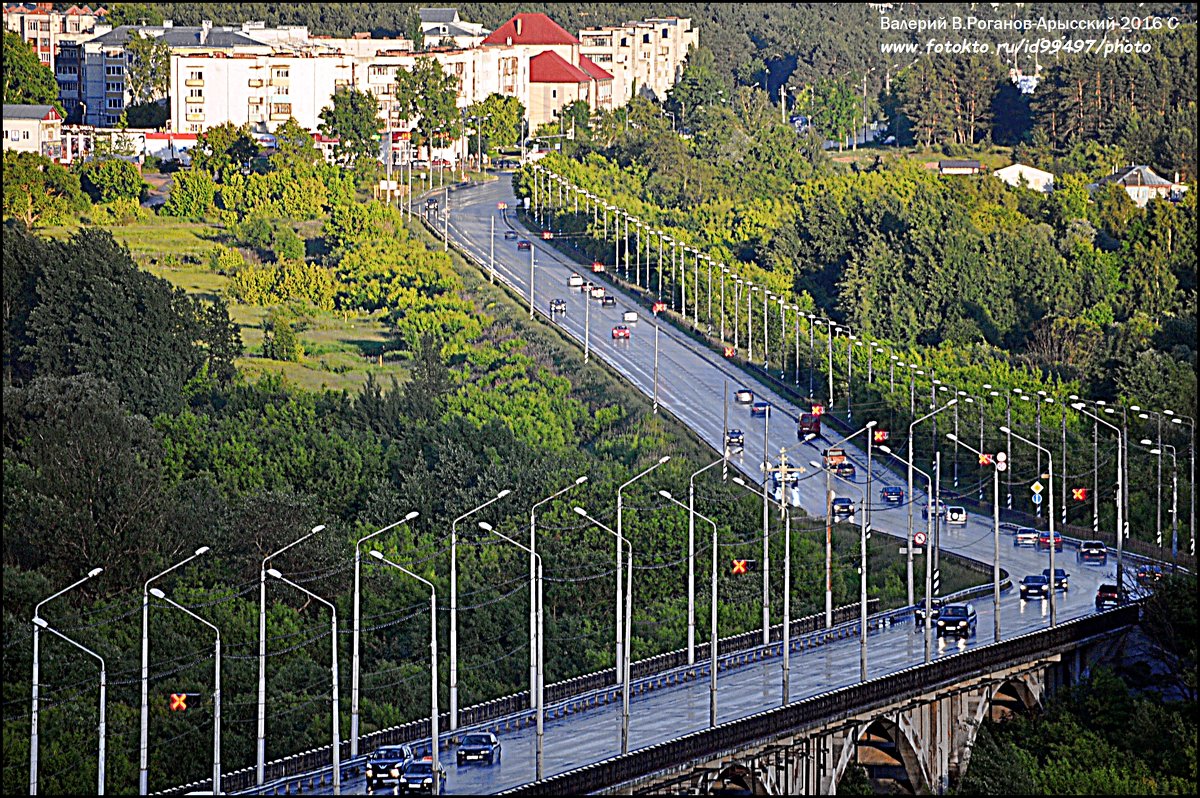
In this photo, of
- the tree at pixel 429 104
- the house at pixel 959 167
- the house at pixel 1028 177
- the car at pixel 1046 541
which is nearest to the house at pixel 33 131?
the tree at pixel 429 104

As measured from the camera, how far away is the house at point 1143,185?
498 ft

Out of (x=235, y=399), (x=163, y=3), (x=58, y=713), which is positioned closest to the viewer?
(x=58, y=713)

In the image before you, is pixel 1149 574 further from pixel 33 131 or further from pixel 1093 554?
pixel 33 131

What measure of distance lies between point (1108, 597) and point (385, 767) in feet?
83.8

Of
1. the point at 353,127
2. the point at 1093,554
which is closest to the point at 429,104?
the point at 353,127

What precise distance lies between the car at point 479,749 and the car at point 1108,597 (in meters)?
22.4

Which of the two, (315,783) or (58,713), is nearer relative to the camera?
(315,783)

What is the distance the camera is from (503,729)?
5475 cm

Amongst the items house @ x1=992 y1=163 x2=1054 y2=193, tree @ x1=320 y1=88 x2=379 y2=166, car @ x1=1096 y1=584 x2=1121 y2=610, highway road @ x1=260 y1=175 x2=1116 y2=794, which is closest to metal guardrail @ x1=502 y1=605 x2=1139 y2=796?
car @ x1=1096 y1=584 x2=1121 y2=610

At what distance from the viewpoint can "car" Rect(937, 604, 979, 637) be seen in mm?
65250

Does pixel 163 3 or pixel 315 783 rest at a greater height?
pixel 163 3

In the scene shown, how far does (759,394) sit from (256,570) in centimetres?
3140

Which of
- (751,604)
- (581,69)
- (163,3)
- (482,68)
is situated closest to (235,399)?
(751,604)

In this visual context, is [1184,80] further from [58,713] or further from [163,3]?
[58,713]
